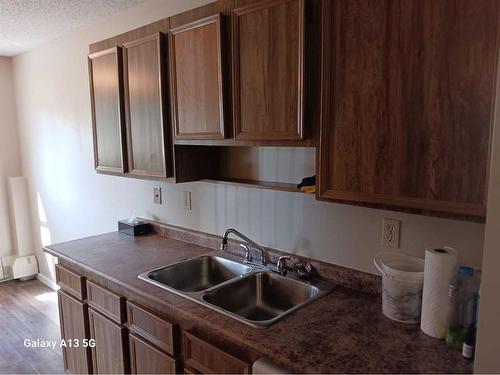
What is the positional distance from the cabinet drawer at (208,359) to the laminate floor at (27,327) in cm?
168

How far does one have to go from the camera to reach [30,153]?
4105mm

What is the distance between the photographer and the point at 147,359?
172 cm

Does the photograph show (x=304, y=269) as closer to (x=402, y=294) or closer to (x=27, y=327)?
(x=402, y=294)

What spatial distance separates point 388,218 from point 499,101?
771 mm

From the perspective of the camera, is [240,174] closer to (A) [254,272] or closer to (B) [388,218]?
(A) [254,272]

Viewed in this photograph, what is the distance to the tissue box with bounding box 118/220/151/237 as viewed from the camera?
2.61 m

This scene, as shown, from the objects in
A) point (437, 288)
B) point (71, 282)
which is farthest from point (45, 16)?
point (437, 288)

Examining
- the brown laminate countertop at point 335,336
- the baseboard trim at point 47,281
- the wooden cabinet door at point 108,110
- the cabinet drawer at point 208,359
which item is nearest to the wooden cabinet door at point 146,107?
the wooden cabinet door at point 108,110

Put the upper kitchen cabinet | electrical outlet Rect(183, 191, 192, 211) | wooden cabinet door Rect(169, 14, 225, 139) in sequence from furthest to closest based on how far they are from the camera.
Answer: electrical outlet Rect(183, 191, 192, 211) < wooden cabinet door Rect(169, 14, 225, 139) < the upper kitchen cabinet

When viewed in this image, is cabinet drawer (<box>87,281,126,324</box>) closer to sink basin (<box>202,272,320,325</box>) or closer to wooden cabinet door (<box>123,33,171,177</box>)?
sink basin (<box>202,272,320,325</box>)

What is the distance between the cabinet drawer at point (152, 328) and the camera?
158cm

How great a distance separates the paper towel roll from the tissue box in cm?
193

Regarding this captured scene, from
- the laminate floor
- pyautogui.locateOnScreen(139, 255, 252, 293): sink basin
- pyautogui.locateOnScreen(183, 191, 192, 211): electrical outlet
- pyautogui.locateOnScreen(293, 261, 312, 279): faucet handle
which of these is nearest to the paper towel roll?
pyautogui.locateOnScreen(293, 261, 312, 279): faucet handle

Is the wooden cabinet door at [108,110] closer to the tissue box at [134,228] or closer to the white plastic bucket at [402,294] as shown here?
the tissue box at [134,228]
